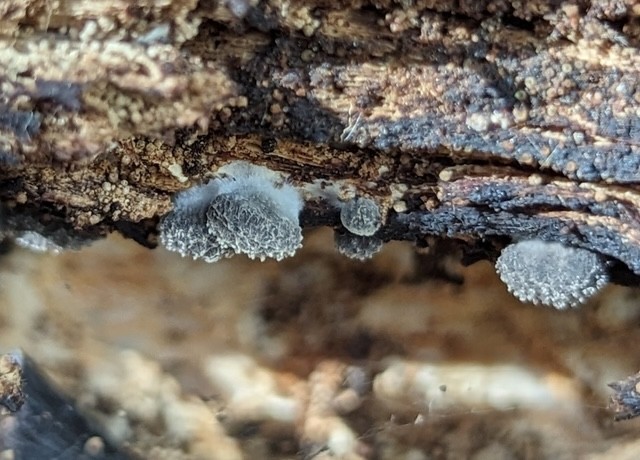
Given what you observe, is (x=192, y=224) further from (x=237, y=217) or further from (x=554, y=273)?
(x=554, y=273)

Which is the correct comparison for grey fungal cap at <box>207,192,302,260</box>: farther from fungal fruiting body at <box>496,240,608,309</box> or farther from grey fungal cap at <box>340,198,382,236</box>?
fungal fruiting body at <box>496,240,608,309</box>

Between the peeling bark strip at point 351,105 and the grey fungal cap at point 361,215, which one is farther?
the grey fungal cap at point 361,215

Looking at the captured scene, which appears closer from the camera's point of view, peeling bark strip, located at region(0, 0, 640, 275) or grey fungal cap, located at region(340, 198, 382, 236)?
peeling bark strip, located at region(0, 0, 640, 275)

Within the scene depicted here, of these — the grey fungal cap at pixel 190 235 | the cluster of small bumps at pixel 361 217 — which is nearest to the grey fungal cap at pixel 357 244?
the cluster of small bumps at pixel 361 217

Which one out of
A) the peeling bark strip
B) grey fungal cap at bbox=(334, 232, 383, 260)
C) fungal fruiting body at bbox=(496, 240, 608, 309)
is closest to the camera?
the peeling bark strip

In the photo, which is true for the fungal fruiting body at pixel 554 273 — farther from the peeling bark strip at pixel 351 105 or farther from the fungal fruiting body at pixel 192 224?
the fungal fruiting body at pixel 192 224

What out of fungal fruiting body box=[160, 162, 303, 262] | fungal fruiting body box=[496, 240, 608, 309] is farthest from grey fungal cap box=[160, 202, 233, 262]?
fungal fruiting body box=[496, 240, 608, 309]

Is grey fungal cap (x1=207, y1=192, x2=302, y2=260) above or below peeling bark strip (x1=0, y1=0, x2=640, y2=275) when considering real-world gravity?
below

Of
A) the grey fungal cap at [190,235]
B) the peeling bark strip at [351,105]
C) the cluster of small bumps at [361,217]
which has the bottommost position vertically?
the grey fungal cap at [190,235]
